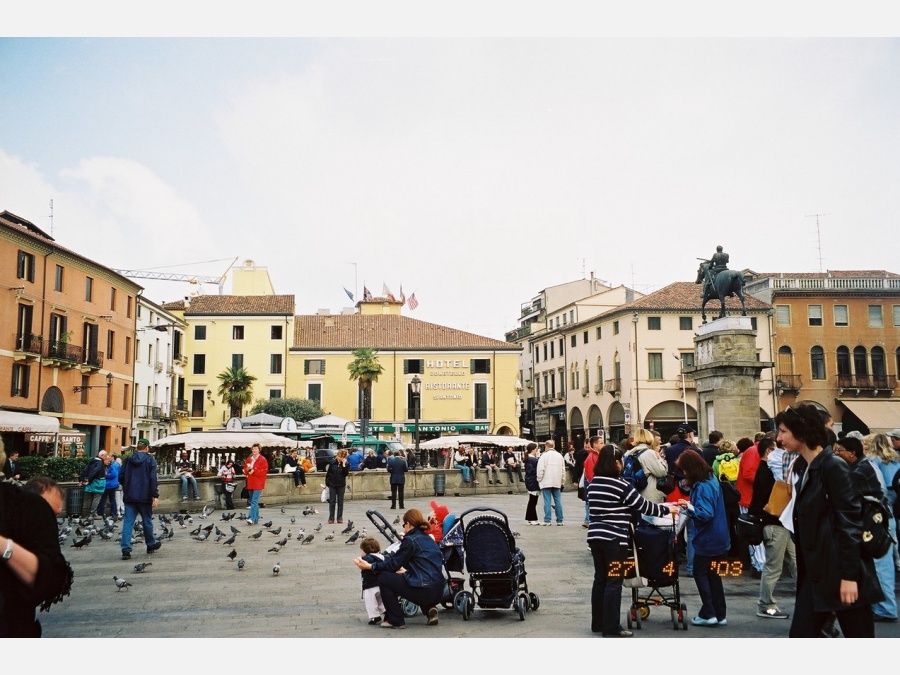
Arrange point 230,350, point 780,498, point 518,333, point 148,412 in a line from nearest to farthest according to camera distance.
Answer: point 780,498 < point 148,412 < point 230,350 < point 518,333

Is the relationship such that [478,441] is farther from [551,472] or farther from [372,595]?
[372,595]

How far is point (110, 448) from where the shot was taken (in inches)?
1869

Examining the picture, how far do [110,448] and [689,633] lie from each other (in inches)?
1815

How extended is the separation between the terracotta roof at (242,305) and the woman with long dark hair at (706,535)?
2250 inches

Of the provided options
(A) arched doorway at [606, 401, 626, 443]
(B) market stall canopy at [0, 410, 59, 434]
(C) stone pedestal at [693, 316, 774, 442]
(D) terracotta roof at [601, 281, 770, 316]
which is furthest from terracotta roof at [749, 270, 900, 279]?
(B) market stall canopy at [0, 410, 59, 434]

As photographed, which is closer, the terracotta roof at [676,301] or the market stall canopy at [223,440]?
the market stall canopy at [223,440]

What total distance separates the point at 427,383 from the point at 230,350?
601 inches

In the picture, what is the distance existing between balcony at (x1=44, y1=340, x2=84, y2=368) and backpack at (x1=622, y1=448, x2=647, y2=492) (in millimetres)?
35128

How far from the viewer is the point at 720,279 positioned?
2436 cm

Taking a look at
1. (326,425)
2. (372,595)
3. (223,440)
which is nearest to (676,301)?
(326,425)

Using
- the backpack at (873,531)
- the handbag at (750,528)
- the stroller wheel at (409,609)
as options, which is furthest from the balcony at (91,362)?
the backpack at (873,531)

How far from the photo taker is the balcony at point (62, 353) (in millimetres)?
38969

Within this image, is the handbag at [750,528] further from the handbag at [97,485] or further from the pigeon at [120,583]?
the handbag at [97,485]

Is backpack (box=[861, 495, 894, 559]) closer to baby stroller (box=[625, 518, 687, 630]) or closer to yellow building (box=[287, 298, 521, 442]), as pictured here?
baby stroller (box=[625, 518, 687, 630])
